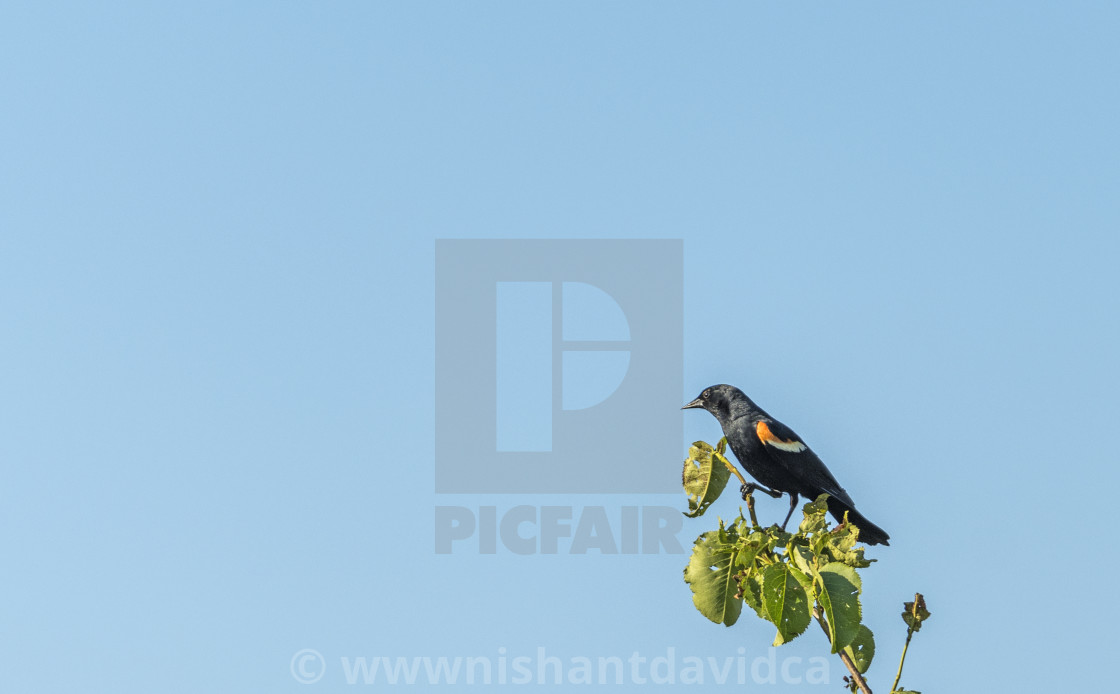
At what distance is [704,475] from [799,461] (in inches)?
69.3

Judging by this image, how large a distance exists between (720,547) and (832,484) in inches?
94.9

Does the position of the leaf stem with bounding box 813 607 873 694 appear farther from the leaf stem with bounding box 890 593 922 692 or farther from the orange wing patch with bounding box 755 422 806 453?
the orange wing patch with bounding box 755 422 806 453

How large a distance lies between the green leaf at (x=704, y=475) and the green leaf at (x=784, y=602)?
0.91 m

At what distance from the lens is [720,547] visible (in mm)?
4438

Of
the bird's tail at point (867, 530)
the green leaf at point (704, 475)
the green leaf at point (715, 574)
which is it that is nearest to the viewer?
the green leaf at point (715, 574)

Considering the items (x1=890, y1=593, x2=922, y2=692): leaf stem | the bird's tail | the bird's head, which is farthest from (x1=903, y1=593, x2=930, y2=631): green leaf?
the bird's head

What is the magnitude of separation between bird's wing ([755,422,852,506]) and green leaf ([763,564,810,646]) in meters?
2.47

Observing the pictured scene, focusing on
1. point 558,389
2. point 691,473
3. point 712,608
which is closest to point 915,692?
point 712,608

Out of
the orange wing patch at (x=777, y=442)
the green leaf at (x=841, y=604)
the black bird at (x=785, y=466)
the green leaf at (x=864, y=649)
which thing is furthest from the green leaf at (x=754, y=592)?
the orange wing patch at (x=777, y=442)

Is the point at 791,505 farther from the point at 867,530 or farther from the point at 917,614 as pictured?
the point at 917,614

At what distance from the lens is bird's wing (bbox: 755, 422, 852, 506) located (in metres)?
6.58

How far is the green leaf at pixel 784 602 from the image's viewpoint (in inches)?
160

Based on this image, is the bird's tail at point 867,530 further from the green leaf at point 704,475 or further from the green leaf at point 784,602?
the green leaf at point 784,602

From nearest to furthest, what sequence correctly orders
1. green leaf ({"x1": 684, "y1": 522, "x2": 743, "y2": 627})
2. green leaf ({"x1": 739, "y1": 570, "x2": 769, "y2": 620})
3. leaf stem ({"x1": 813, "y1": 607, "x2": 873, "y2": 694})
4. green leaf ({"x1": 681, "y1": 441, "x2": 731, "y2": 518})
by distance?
1. leaf stem ({"x1": 813, "y1": 607, "x2": 873, "y2": 694})
2. green leaf ({"x1": 739, "y1": 570, "x2": 769, "y2": 620})
3. green leaf ({"x1": 684, "y1": 522, "x2": 743, "y2": 627})
4. green leaf ({"x1": 681, "y1": 441, "x2": 731, "y2": 518})
